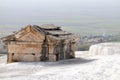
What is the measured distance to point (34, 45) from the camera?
67.1 ft

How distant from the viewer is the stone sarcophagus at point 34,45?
797 inches

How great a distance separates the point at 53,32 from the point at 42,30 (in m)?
1.06

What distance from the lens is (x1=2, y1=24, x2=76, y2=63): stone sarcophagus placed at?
20250 mm

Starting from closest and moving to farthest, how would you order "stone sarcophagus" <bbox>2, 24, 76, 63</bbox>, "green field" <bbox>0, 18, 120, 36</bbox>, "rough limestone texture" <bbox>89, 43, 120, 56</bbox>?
"stone sarcophagus" <bbox>2, 24, 76, 63</bbox> → "rough limestone texture" <bbox>89, 43, 120, 56</bbox> → "green field" <bbox>0, 18, 120, 36</bbox>

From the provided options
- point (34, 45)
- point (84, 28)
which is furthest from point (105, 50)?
point (84, 28)

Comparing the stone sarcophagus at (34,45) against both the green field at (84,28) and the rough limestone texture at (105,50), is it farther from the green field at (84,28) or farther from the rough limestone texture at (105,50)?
the green field at (84,28)

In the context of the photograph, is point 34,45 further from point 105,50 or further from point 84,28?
point 84,28

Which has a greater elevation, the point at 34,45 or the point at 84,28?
the point at 84,28

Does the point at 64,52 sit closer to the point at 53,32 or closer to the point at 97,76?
the point at 53,32

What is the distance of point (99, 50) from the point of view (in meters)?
25.5

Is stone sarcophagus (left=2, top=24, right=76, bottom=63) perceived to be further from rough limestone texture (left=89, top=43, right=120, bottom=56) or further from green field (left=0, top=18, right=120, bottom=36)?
green field (left=0, top=18, right=120, bottom=36)

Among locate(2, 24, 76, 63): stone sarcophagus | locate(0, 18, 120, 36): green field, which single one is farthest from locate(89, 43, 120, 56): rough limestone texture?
locate(0, 18, 120, 36): green field

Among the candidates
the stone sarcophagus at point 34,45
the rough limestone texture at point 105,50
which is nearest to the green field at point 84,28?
the rough limestone texture at point 105,50

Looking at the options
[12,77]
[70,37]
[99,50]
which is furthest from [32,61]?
[99,50]
